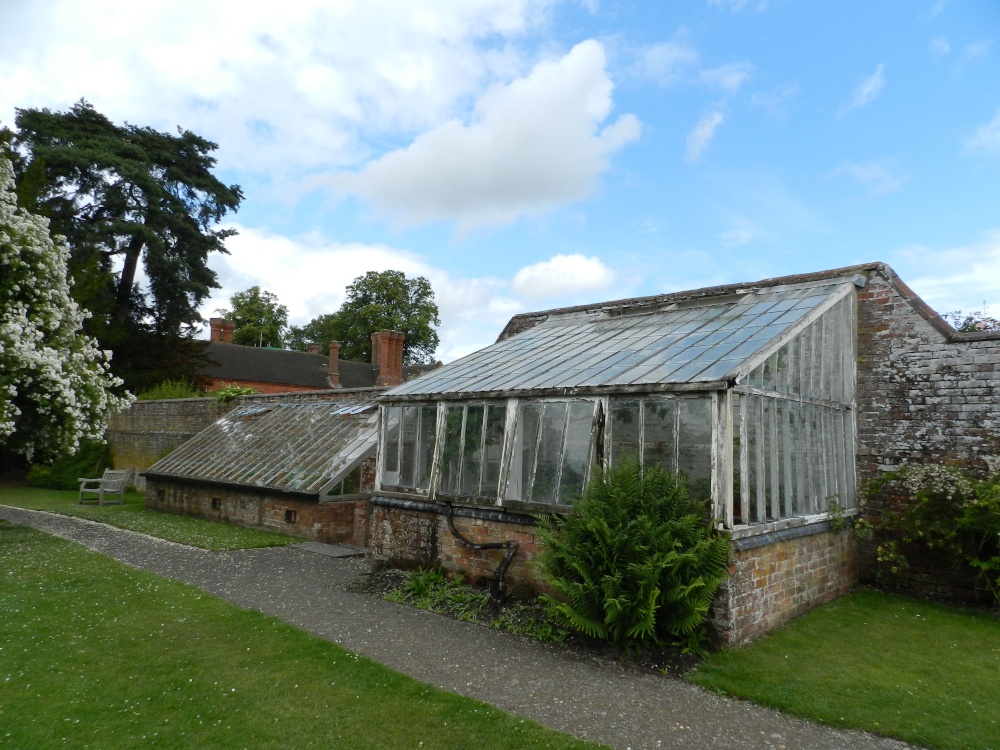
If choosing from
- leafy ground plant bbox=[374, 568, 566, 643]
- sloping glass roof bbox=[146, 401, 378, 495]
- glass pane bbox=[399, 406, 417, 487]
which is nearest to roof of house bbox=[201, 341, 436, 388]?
sloping glass roof bbox=[146, 401, 378, 495]

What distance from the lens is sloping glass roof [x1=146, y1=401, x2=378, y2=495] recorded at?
41.9 ft

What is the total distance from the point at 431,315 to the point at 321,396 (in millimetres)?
31245

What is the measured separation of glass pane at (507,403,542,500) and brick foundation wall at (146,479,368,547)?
5077mm

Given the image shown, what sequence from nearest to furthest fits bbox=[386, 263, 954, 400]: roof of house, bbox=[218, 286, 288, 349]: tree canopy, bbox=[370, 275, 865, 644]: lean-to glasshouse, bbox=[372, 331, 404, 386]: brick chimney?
bbox=[370, 275, 865, 644]: lean-to glasshouse < bbox=[386, 263, 954, 400]: roof of house < bbox=[372, 331, 404, 386]: brick chimney < bbox=[218, 286, 288, 349]: tree canopy

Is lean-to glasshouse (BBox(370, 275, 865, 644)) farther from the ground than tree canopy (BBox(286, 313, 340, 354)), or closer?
closer

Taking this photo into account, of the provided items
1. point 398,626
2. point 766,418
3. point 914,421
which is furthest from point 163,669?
point 914,421

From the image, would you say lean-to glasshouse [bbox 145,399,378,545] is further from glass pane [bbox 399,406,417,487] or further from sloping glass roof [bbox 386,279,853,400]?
sloping glass roof [bbox 386,279,853,400]

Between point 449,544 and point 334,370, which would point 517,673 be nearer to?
point 449,544

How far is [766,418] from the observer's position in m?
6.95

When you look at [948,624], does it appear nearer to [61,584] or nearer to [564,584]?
[564,584]

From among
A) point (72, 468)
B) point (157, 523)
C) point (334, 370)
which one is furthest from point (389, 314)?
point (157, 523)

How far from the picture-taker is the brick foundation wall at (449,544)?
7.69m

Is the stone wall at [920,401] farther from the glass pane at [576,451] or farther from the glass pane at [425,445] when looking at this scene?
the glass pane at [425,445]

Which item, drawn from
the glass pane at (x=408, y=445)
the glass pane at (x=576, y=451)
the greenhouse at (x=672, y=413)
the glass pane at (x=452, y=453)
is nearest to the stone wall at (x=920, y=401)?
the greenhouse at (x=672, y=413)
